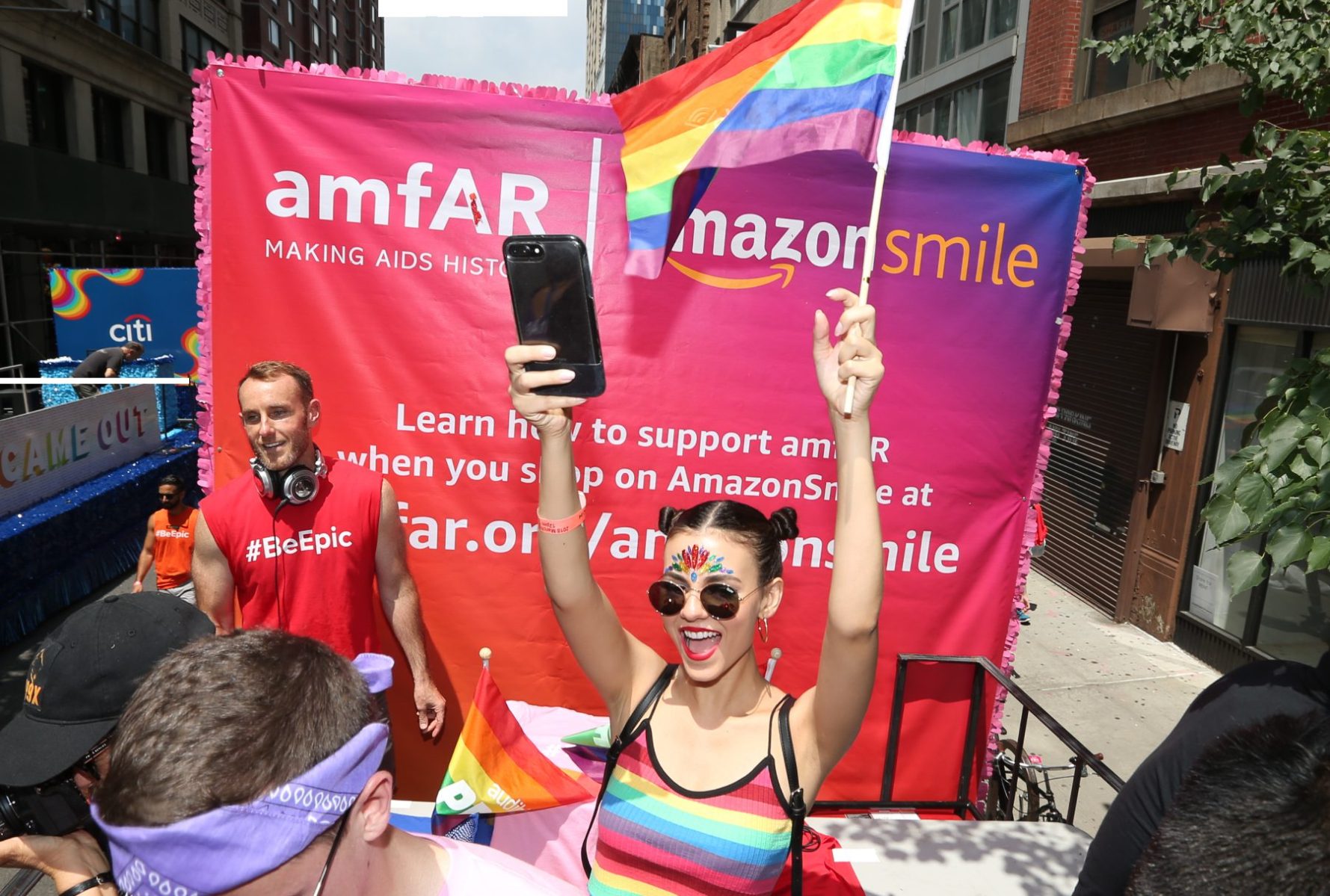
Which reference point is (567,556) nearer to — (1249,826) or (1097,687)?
(1249,826)

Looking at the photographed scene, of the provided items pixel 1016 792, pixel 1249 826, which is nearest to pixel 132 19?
pixel 1016 792

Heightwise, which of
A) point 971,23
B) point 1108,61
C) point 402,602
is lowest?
point 402,602

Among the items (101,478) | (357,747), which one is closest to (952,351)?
(357,747)

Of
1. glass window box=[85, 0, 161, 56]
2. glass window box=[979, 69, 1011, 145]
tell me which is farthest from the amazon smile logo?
glass window box=[85, 0, 161, 56]

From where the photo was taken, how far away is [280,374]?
10.6ft

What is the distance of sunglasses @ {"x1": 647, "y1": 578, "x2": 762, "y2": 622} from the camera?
6.81ft

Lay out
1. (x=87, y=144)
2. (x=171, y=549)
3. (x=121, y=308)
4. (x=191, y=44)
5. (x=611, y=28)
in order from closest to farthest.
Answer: (x=171, y=549), (x=121, y=308), (x=87, y=144), (x=191, y=44), (x=611, y=28)

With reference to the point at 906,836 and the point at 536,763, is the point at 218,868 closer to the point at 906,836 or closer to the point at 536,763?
the point at 536,763

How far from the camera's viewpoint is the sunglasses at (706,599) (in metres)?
2.07

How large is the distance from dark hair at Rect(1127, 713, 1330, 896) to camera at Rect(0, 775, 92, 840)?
71.7 inches

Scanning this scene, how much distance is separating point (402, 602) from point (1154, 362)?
808 cm

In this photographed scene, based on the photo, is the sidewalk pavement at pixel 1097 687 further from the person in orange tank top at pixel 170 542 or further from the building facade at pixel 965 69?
the building facade at pixel 965 69

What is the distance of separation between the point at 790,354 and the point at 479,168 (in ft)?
5.00

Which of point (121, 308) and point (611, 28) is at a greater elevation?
point (611, 28)
